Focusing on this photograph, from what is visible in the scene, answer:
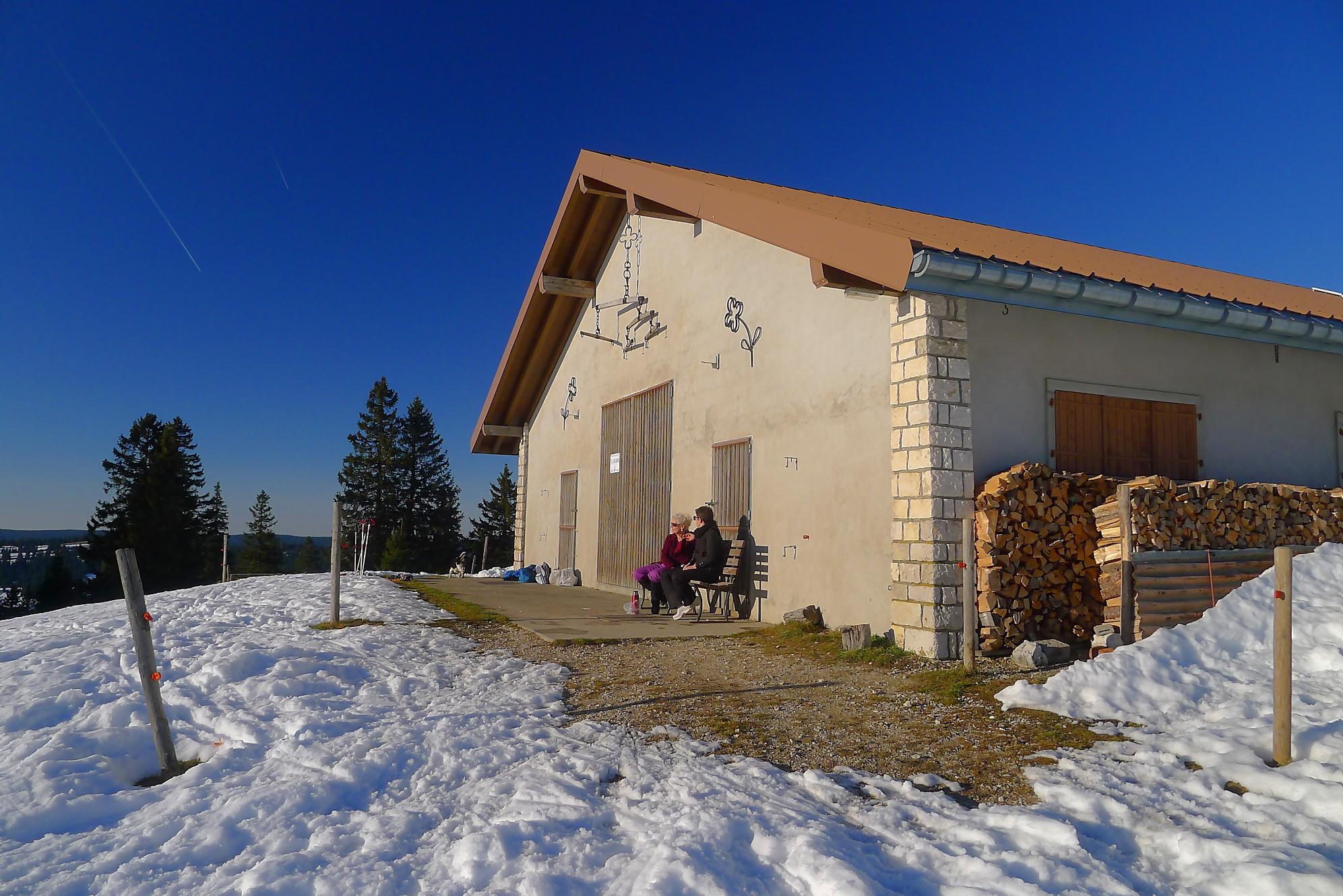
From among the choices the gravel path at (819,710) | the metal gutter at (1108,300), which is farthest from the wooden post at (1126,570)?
the metal gutter at (1108,300)

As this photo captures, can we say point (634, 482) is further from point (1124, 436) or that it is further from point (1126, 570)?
point (1126, 570)

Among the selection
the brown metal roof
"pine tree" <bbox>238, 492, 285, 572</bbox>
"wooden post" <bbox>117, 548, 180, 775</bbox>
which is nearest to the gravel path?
"wooden post" <bbox>117, 548, 180, 775</bbox>

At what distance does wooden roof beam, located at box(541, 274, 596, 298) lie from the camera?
14.2 metres

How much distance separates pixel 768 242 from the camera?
331 inches

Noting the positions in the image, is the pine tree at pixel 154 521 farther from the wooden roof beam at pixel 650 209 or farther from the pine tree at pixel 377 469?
the wooden roof beam at pixel 650 209

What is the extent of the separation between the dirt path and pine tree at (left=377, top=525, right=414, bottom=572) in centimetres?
3554

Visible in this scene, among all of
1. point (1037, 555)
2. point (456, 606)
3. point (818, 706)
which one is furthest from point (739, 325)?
point (818, 706)

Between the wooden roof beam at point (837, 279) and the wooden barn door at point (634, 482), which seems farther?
the wooden barn door at point (634, 482)

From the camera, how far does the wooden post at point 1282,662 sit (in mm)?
3820

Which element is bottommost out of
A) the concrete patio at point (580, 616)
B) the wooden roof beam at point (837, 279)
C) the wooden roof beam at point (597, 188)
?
the concrete patio at point (580, 616)

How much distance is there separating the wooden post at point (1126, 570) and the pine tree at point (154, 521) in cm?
4153

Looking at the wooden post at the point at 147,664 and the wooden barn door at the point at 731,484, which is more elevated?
the wooden barn door at the point at 731,484

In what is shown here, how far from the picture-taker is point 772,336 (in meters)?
9.16

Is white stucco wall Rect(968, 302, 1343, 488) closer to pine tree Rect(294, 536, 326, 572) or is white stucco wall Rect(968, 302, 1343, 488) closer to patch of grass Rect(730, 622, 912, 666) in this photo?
patch of grass Rect(730, 622, 912, 666)
